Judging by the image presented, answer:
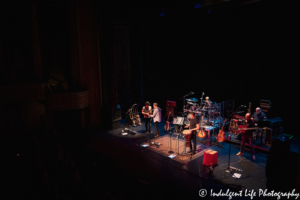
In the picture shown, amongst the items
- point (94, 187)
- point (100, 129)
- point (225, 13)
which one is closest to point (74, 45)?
point (100, 129)

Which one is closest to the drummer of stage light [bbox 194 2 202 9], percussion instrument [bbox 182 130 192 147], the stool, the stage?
the stage

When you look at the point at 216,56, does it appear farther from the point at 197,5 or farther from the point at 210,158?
the point at 210,158

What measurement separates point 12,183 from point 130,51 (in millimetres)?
9855

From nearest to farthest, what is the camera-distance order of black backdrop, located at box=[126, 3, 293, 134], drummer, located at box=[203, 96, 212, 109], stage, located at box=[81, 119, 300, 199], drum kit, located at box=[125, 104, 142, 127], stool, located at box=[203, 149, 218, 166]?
stage, located at box=[81, 119, 300, 199] < stool, located at box=[203, 149, 218, 166] < black backdrop, located at box=[126, 3, 293, 134] < drummer, located at box=[203, 96, 212, 109] < drum kit, located at box=[125, 104, 142, 127]

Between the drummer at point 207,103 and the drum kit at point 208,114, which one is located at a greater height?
the drummer at point 207,103

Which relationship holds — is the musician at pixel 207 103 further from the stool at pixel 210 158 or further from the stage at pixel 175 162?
the stool at pixel 210 158

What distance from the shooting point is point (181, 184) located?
632cm

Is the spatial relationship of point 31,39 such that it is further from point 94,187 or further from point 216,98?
point 216,98

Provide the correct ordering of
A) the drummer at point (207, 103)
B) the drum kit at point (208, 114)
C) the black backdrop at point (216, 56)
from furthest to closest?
the drummer at point (207, 103) → the drum kit at point (208, 114) → the black backdrop at point (216, 56)

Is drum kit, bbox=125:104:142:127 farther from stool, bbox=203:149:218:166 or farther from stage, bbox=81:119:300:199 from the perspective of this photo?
stool, bbox=203:149:218:166

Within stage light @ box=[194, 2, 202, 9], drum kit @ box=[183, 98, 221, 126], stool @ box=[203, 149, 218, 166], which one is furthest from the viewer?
drum kit @ box=[183, 98, 221, 126]

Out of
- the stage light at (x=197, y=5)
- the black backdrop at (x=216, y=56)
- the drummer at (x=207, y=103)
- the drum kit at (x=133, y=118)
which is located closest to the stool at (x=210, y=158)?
the drummer at (x=207, y=103)

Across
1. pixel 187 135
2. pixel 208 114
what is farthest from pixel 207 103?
pixel 187 135

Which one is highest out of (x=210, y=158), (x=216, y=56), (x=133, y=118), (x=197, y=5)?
(x=197, y=5)
